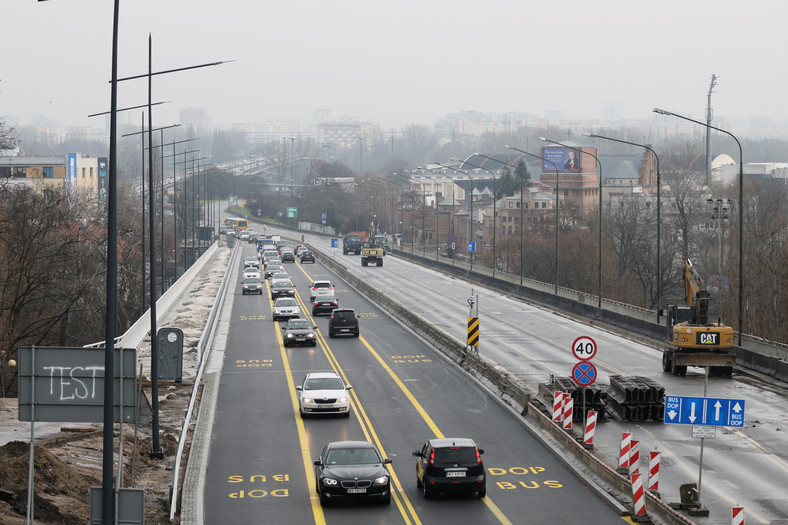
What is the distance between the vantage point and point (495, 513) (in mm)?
19500

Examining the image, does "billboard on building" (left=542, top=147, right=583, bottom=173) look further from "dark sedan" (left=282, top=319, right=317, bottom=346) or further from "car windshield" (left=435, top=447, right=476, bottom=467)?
"car windshield" (left=435, top=447, right=476, bottom=467)

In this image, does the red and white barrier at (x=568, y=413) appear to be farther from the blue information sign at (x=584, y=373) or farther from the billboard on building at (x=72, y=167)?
the billboard on building at (x=72, y=167)

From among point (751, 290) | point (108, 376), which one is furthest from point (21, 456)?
point (751, 290)

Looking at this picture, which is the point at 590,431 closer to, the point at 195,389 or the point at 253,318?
the point at 195,389

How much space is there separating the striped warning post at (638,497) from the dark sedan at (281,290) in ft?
169

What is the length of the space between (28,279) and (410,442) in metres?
32.0

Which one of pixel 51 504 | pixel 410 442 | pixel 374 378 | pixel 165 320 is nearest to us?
pixel 51 504

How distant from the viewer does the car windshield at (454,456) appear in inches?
810

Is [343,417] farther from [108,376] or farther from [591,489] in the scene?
[108,376]

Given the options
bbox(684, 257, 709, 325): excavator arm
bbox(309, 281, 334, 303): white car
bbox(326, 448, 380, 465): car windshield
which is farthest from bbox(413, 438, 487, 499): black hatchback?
bbox(309, 281, 334, 303): white car

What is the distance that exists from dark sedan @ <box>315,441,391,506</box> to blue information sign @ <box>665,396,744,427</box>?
18.4 ft

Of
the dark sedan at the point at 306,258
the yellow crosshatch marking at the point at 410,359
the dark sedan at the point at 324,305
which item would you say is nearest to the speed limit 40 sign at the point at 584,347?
the yellow crosshatch marking at the point at 410,359

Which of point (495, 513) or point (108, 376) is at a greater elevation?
point (108, 376)

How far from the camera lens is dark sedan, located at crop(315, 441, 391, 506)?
19922mm
